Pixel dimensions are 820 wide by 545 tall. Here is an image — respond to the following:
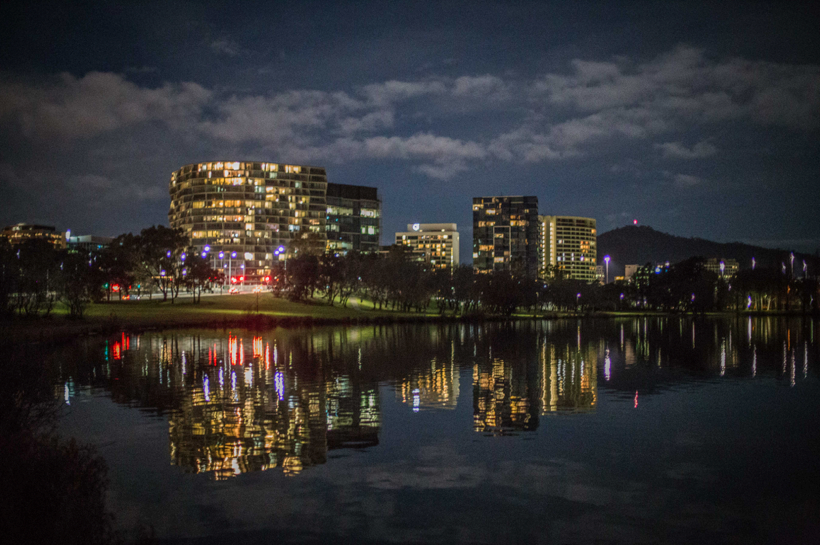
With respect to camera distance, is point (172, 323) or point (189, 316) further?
point (189, 316)

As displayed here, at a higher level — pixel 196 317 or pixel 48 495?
pixel 48 495

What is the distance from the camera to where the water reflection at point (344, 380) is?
22.8 m

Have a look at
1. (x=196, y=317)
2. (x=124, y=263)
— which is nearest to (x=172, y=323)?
(x=196, y=317)

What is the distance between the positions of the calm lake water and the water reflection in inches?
7.8

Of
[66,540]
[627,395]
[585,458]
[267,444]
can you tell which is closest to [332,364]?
[627,395]

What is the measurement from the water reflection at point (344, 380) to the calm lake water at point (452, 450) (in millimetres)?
197

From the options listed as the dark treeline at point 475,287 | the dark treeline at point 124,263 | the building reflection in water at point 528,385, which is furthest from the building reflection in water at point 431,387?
the dark treeline at point 475,287

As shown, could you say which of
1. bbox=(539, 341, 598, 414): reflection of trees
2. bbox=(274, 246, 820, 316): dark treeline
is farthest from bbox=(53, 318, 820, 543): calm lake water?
bbox=(274, 246, 820, 316): dark treeline

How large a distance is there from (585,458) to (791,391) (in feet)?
68.2

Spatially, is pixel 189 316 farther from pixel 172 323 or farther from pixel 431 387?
pixel 431 387

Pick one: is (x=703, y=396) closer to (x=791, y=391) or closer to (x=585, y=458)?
(x=791, y=391)

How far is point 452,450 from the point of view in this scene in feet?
70.0

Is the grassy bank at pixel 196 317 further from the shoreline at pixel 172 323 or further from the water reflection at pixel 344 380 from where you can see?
the water reflection at pixel 344 380

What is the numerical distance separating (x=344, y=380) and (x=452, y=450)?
1664 centimetres
